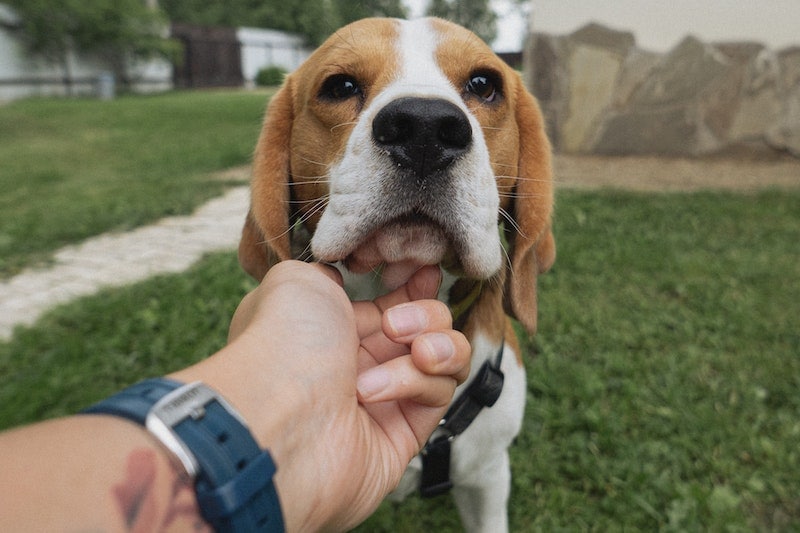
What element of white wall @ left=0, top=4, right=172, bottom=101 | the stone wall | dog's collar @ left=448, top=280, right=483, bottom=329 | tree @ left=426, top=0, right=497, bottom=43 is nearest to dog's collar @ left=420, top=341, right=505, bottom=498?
dog's collar @ left=448, top=280, right=483, bottom=329

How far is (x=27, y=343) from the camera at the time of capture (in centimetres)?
383

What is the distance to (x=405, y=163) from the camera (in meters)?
1.57

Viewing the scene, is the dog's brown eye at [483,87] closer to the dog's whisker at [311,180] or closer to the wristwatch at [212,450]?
the dog's whisker at [311,180]

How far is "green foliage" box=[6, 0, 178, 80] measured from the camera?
27.1 metres

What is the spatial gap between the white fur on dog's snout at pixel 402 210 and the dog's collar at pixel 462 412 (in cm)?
52

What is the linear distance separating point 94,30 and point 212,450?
3390 cm

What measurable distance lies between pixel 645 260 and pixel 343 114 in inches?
161

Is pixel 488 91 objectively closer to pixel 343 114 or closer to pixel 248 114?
pixel 343 114

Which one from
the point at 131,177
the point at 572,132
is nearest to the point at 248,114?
the point at 131,177

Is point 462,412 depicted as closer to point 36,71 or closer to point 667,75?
point 667,75

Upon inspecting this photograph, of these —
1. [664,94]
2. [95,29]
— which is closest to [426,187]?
[664,94]

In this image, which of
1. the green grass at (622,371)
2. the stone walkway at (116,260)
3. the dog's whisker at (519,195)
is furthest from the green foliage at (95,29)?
the dog's whisker at (519,195)

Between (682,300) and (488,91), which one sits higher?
(488,91)

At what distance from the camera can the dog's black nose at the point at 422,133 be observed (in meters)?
1.51
